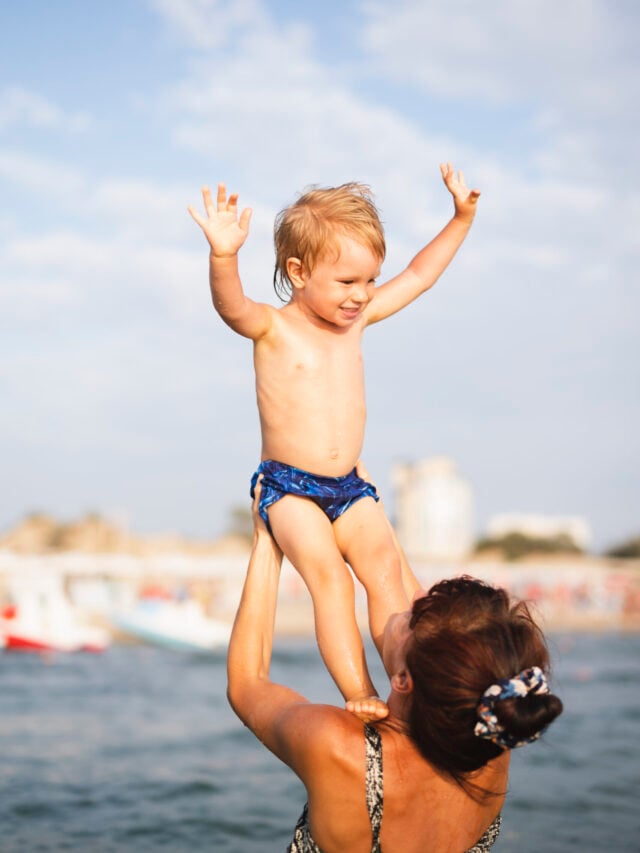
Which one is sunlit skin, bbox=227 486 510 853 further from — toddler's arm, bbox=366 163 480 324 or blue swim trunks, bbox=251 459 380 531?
toddler's arm, bbox=366 163 480 324

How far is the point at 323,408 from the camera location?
11.4 ft

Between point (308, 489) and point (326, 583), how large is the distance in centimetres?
33

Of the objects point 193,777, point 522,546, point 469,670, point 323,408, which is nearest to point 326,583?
point 323,408

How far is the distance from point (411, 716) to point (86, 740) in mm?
11583

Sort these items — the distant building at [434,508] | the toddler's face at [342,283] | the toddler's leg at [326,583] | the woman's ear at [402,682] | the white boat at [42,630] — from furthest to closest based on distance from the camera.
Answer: the distant building at [434,508]
the white boat at [42,630]
the toddler's face at [342,283]
the toddler's leg at [326,583]
the woman's ear at [402,682]

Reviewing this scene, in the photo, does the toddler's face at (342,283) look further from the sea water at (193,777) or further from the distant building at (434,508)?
the distant building at (434,508)

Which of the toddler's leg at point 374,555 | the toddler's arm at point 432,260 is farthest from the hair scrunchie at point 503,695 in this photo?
the toddler's arm at point 432,260

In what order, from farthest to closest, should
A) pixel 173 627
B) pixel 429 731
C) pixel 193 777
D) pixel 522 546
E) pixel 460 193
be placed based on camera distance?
pixel 522 546
pixel 173 627
pixel 193 777
pixel 460 193
pixel 429 731

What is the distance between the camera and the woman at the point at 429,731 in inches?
93.9

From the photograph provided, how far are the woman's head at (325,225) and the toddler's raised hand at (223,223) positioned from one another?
0.64 ft

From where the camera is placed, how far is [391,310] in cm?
379

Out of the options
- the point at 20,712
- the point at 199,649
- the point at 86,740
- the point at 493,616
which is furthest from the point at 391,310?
the point at 199,649

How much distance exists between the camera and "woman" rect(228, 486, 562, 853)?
2.38 m

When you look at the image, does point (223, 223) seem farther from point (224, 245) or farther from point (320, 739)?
point (320, 739)
